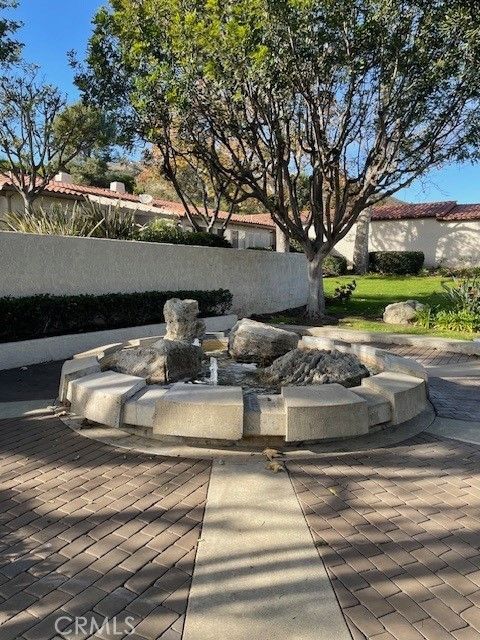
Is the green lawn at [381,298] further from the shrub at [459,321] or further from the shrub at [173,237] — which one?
the shrub at [173,237]

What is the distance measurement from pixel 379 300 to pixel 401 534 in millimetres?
14687

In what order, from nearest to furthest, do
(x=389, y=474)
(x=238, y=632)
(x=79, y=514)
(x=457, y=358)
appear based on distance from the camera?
(x=238, y=632) < (x=79, y=514) < (x=389, y=474) < (x=457, y=358)

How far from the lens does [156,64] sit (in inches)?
436

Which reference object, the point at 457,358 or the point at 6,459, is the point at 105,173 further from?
the point at 6,459

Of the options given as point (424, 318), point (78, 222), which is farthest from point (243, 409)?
point (424, 318)

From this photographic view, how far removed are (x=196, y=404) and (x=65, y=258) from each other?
619cm

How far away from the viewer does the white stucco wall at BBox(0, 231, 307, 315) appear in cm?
859

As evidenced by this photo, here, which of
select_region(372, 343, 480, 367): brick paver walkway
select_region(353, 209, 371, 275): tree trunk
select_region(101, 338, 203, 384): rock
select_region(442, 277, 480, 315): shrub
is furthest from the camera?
select_region(353, 209, 371, 275): tree trunk

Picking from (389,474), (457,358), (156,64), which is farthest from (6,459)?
(156,64)

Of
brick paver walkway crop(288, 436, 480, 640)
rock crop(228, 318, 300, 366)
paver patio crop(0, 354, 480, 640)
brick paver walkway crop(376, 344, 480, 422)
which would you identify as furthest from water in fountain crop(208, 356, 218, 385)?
brick paver walkway crop(376, 344, 480, 422)

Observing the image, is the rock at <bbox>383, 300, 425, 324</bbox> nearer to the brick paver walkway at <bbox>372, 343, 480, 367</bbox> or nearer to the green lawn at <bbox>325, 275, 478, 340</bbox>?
the green lawn at <bbox>325, 275, 478, 340</bbox>

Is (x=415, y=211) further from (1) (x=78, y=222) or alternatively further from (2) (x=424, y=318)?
(1) (x=78, y=222)

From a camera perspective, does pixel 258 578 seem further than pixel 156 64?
No

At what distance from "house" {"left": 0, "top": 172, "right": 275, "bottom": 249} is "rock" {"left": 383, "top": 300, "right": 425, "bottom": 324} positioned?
726 cm
